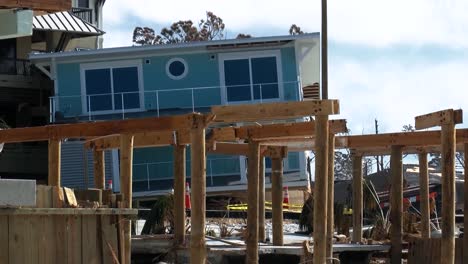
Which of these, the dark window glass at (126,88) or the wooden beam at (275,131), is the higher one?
the dark window glass at (126,88)

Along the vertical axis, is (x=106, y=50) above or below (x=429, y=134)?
above

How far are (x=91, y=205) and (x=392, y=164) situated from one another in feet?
36.5

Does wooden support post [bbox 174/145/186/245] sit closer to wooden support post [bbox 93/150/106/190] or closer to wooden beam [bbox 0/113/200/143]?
wooden support post [bbox 93/150/106/190]

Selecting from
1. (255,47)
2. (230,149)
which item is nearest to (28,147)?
(255,47)

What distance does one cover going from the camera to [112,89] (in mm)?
35844

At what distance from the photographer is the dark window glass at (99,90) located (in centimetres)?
3578

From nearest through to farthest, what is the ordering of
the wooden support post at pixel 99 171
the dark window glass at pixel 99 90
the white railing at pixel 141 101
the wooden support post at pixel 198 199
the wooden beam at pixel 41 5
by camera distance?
the wooden beam at pixel 41 5 → the wooden support post at pixel 198 199 → the wooden support post at pixel 99 171 → the white railing at pixel 141 101 → the dark window glass at pixel 99 90

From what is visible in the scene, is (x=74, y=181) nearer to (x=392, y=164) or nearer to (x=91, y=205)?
(x=392, y=164)

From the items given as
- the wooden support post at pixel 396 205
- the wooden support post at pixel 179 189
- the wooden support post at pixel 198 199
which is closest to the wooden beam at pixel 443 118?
the wooden support post at pixel 396 205

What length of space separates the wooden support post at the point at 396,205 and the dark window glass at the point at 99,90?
→ 672 inches

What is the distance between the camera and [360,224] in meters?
21.2

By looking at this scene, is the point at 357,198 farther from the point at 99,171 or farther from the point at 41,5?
the point at 41,5

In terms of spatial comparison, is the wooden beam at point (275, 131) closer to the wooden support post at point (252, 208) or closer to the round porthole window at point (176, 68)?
the wooden support post at point (252, 208)

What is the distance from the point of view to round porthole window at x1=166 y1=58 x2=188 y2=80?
36.4 m
